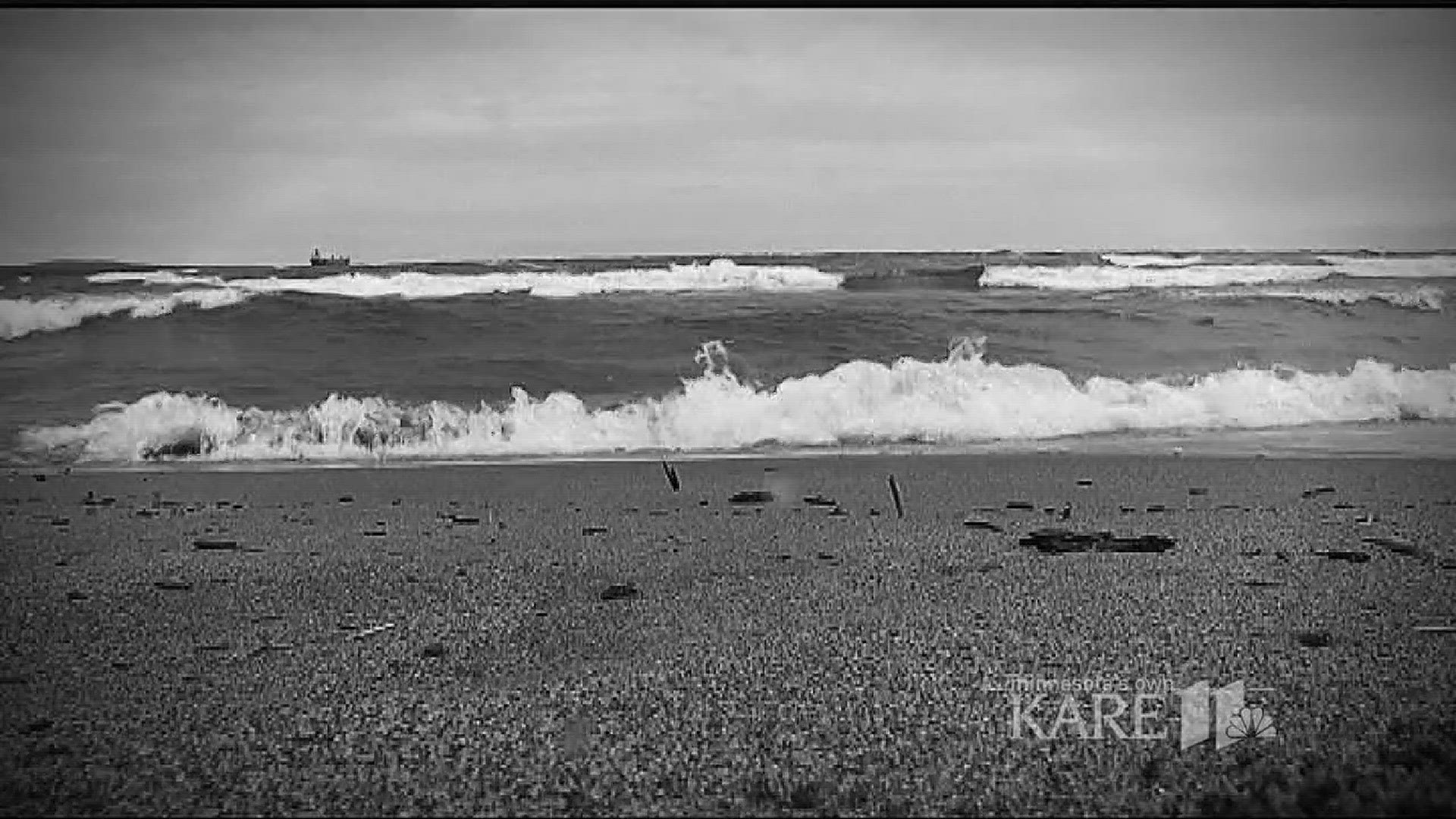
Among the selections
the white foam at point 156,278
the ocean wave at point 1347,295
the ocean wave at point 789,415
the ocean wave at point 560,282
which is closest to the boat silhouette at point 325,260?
the white foam at point 156,278

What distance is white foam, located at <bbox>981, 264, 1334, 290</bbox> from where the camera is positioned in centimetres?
1338

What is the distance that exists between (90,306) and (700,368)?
5.09m

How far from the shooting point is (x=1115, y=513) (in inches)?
259

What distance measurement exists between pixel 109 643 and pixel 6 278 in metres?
3.31

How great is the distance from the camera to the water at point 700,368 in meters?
9.22

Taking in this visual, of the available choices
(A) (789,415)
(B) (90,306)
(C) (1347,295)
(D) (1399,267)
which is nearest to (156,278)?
(B) (90,306)

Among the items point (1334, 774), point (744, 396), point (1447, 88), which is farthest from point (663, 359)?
point (1334, 774)

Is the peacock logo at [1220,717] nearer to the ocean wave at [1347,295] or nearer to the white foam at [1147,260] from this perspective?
the ocean wave at [1347,295]

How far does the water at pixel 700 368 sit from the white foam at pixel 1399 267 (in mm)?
43

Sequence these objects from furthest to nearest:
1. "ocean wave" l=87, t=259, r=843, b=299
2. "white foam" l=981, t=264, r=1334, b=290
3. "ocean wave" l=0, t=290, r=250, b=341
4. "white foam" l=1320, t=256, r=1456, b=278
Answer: "white foam" l=981, t=264, r=1334, b=290
"ocean wave" l=87, t=259, r=843, b=299
"ocean wave" l=0, t=290, r=250, b=341
"white foam" l=1320, t=256, r=1456, b=278

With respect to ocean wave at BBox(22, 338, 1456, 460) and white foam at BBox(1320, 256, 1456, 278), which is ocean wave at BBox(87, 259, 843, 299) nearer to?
ocean wave at BBox(22, 338, 1456, 460)

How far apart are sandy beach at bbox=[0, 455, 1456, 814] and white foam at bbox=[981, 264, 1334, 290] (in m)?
6.42

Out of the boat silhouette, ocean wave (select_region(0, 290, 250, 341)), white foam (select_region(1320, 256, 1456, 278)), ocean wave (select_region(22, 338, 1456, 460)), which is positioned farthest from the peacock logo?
ocean wave (select_region(0, 290, 250, 341))

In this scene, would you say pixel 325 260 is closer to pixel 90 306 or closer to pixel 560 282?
pixel 90 306
